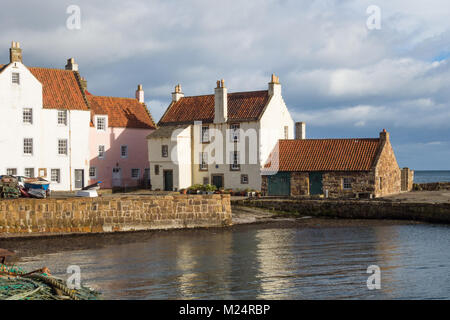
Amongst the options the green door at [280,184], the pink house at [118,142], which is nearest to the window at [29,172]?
the pink house at [118,142]

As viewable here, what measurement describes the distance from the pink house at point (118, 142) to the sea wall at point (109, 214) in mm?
20203

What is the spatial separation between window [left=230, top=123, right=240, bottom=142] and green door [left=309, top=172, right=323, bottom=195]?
7537 mm

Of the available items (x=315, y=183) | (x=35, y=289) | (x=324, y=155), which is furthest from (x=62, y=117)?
(x=35, y=289)

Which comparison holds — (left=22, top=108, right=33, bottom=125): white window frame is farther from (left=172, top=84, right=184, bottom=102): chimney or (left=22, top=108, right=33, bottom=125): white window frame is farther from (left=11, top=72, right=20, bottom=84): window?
(left=172, top=84, right=184, bottom=102): chimney

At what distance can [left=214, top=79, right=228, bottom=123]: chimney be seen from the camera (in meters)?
49.8

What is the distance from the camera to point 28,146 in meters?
47.9

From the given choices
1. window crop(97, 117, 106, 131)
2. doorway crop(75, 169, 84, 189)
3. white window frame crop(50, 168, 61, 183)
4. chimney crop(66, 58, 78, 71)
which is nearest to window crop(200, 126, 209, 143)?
window crop(97, 117, 106, 131)

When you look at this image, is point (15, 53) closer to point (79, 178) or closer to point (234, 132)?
point (79, 178)

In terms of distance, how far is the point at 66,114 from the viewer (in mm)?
50125

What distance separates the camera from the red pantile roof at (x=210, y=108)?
49.0 meters

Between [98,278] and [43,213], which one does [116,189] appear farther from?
[98,278]

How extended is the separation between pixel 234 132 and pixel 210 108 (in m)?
4.43

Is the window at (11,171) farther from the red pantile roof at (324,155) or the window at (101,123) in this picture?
the red pantile roof at (324,155)
